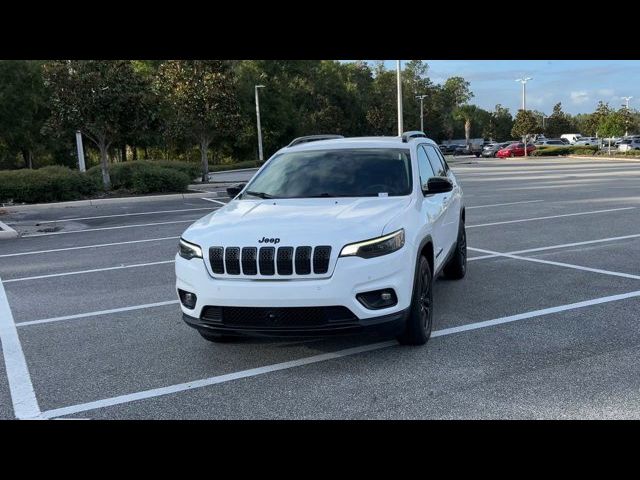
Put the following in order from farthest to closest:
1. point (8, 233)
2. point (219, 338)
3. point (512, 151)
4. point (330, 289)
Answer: point (512, 151), point (8, 233), point (219, 338), point (330, 289)

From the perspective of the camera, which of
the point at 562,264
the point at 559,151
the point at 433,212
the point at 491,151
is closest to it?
the point at 433,212

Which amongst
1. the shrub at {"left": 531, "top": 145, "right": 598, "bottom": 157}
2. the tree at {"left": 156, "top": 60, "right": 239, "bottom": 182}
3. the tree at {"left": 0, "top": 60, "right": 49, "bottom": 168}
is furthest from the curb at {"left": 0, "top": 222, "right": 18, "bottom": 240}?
the shrub at {"left": 531, "top": 145, "right": 598, "bottom": 157}

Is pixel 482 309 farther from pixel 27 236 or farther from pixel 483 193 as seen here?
pixel 483 193

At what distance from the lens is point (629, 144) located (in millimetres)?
59156

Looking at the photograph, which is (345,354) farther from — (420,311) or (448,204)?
(448,204)

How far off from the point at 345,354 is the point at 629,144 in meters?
62.9

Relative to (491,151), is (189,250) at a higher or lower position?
higher

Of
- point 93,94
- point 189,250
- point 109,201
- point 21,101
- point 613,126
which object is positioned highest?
point 21,101

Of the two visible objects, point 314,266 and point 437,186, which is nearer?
point 314,266

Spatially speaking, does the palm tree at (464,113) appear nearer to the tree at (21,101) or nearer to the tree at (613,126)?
the tree at (613,126)

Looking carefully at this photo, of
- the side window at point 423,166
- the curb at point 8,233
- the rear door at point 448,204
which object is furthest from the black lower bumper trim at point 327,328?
the curb at point 8,233

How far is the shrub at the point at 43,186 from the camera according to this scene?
19.0 m

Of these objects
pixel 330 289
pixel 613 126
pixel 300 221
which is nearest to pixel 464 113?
pixel 613 126

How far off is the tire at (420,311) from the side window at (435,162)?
1.95 metres
